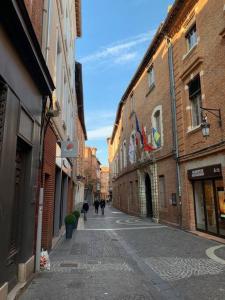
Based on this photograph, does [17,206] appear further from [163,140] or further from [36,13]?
[163,140]

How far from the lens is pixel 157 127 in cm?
1805

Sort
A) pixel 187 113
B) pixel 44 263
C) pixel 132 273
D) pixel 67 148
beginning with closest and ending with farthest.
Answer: pixel 132 273, pixel 44 263, pixel 67 148, pixel 187 113

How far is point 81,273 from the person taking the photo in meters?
6.12

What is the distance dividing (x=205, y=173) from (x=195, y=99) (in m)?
3.47

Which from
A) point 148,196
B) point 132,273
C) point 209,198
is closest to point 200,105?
point 209,198

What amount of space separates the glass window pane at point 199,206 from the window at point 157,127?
169 inches

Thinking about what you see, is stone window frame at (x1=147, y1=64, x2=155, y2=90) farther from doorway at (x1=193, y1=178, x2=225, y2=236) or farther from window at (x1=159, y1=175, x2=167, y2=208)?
doorway at (x1=193, y1=178, x2=225, y2=236)

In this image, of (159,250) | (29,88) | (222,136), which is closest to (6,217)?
(29,88)

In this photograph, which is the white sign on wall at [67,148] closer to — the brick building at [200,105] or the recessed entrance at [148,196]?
the brick building at [200,105]

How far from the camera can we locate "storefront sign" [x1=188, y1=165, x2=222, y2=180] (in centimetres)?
1055

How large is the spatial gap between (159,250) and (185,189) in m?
5.12

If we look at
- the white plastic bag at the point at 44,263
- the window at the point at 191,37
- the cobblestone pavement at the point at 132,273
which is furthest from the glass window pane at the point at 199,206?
the white plastic bag at the point at 44,263

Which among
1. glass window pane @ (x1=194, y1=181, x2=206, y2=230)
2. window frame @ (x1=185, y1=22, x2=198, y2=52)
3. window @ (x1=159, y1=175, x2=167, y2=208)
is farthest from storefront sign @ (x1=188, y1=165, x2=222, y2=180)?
window frame @ (x1=185, y1=22, x2=198, y2=52)

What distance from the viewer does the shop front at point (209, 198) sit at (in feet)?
34.9
